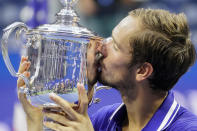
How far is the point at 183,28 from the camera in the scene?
4.68 ft

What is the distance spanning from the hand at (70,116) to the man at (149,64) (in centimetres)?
5

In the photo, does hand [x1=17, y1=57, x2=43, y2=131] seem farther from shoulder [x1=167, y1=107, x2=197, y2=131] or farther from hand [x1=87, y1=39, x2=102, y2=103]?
shoulder [x1=167, y1=107, x2=197, y2=131]

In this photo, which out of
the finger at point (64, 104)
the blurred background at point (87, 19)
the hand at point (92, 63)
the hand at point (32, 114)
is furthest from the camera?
the blurred background at point (87, 19)

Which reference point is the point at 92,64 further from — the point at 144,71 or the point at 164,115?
the point at 164,115

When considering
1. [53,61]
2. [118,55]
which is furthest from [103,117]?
[53,61]

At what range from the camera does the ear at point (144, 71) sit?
4.75 feet

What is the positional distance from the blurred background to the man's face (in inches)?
33.2

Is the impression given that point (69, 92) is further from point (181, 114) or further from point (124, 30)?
point (181, 114)

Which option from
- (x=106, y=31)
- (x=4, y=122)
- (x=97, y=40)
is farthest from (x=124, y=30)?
(x=4, y=122)

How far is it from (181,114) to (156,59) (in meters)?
0.23

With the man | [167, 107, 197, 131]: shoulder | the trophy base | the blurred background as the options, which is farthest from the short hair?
the blurred background

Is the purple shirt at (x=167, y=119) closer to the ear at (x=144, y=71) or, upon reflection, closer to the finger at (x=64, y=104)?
the ear at (x=144, y=71)

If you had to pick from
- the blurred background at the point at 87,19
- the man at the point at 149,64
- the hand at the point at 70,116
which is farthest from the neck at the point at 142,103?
the blurred background at the point at 87,19

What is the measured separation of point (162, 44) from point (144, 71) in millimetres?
124
